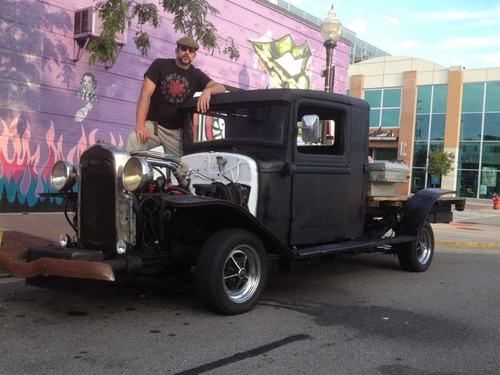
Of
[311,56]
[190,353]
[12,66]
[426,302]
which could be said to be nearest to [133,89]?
[12,66]

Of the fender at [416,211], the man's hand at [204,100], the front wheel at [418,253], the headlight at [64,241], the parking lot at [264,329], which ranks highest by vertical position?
the man's hand at [204,100]

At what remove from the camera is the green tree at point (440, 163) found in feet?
120

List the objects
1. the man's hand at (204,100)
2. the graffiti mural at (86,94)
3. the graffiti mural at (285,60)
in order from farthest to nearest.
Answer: the graffiti mural at (285,60) → the graffiti mural at (86,94) → the man's hand at (204,100)

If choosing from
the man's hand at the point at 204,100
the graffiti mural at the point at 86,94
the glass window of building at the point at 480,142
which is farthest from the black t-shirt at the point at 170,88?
the glass window of building at the point at 480,142

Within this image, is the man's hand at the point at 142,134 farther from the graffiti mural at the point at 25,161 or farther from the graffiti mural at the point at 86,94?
the graffiti mural at the point at 86,94

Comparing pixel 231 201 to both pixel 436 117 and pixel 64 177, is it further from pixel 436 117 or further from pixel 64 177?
pixel 436 117

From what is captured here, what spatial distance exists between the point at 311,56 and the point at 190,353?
1538 cm

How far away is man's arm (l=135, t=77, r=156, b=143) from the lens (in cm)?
580

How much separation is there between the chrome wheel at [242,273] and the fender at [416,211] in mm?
3096

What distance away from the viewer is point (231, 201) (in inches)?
203

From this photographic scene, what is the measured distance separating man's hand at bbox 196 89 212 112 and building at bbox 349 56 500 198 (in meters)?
31.6

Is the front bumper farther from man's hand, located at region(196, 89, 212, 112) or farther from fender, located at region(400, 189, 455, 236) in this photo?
fender, located at region(400, 189, 455, 236)

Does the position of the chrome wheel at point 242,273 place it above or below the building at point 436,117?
below

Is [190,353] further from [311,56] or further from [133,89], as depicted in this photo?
[311,56]
